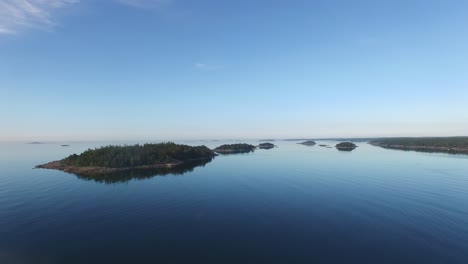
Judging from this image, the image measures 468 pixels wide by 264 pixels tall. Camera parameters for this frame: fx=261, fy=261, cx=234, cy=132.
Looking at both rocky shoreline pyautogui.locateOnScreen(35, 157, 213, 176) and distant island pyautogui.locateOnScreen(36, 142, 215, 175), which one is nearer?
rocky shoreline pyautogui.locateOnScreen(35, 157, 213, 176)

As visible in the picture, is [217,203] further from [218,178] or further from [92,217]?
[218,178]

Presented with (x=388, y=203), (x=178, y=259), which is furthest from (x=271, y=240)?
(x=388, y=203)

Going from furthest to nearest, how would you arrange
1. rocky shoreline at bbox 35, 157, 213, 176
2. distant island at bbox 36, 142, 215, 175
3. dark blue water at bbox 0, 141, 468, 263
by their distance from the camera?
distant island at bbox 36, 142, 215, 175
rocky shoreline at bbox 35, 157, 213, 176
dark blue water at bbox 0, 141, 468, 263

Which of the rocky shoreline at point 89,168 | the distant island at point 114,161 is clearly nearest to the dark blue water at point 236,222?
the rocky shoreline at point 89,168

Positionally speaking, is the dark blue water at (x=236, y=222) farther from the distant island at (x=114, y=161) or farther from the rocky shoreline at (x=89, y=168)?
the distant island at (x=114, y=161)

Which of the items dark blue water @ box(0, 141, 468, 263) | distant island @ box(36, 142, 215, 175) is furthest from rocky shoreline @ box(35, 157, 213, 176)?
dark blue water @ box(0, 141, 468, 263)

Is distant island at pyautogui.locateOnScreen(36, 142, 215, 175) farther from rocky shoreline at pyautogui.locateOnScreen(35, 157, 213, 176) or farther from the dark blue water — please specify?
the dark blue water

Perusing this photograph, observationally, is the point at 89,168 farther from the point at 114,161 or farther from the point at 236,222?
the point at 236,222

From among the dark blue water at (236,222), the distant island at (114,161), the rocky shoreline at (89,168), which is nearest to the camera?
the dark blue water at (236,222)
